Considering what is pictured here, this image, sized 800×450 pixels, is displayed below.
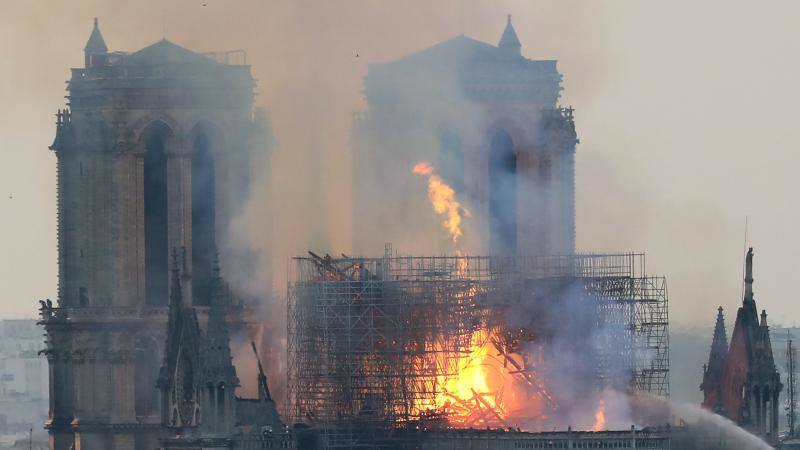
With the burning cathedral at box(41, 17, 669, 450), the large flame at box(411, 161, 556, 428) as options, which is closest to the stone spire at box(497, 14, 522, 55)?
the burning cathedral at box(41, 17, 669, 450)

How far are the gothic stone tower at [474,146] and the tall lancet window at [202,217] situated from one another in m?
8.12

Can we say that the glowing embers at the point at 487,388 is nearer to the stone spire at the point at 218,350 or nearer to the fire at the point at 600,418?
the fire at the point at 600,418

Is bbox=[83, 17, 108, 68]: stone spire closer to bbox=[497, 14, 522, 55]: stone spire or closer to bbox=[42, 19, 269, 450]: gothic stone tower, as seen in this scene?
bbox=[42, 19, 269, 450]: gothic stone tower

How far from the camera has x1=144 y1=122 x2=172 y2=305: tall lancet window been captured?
196 metres

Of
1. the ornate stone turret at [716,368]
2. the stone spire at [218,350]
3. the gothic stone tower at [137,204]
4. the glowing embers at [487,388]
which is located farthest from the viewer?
the gothic stone tower at [137,204]

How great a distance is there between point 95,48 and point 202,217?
36.3 ft

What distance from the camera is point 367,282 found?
179125 mm

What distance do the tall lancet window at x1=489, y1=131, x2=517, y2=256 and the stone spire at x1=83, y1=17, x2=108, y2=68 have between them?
22.1 meters

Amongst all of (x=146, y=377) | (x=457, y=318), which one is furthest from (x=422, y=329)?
(x=146, y=377)

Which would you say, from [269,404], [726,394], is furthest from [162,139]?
[726,394]

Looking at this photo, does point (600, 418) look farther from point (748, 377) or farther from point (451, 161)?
point (451, 161)

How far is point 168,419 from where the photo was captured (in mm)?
178625

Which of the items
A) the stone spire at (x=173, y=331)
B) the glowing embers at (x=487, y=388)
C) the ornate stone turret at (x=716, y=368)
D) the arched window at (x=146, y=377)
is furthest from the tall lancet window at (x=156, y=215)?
the ornate stone turret at (x=716, y=368)

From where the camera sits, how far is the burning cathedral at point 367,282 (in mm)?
178750
